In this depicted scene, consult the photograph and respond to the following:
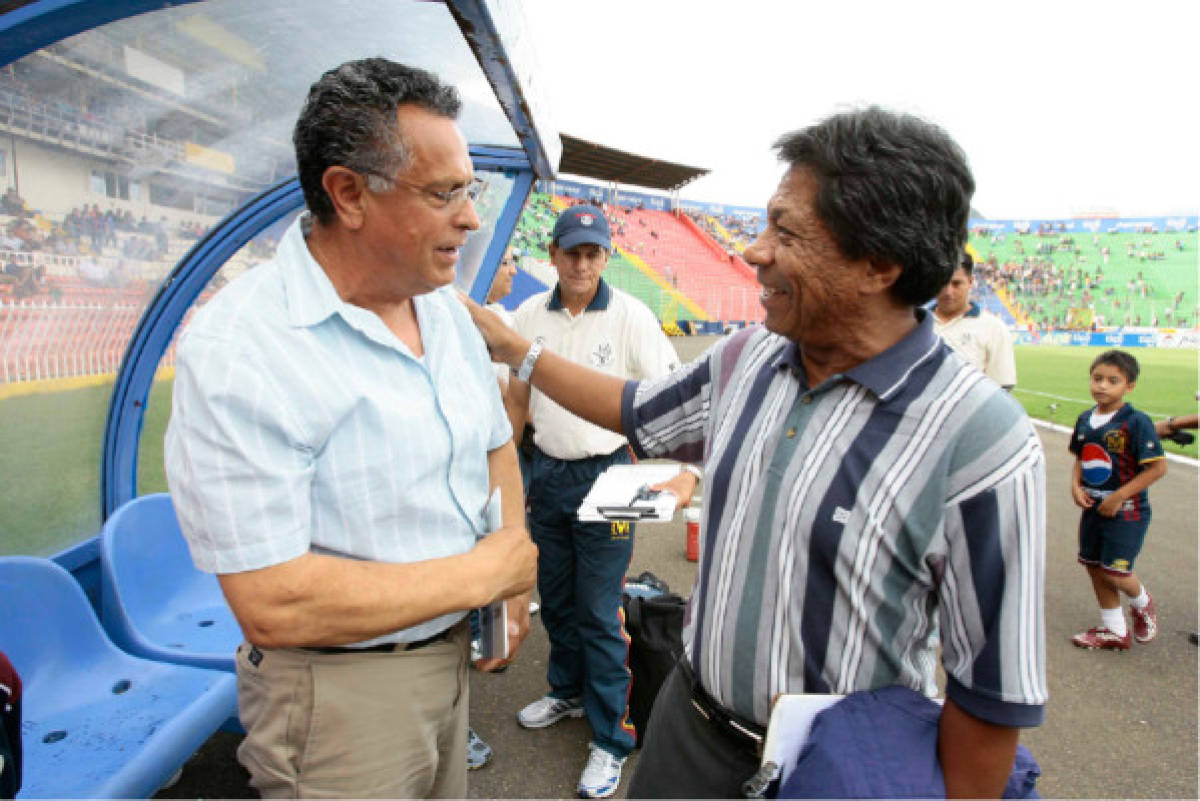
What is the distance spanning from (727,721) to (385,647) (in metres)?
0.82

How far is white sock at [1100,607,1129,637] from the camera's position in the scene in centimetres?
418

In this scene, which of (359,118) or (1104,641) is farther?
(1104,641)

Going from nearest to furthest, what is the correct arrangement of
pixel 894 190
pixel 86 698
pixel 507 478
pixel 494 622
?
pixel 894 190
pixel 494 622
pixel 507 478
pixel 86 698

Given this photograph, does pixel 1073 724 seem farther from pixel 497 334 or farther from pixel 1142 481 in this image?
pixel 497 334

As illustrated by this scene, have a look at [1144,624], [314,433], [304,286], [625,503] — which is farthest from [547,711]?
[1144,624]

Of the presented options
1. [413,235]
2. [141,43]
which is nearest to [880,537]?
[413,235]

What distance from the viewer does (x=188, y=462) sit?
3.87 ft

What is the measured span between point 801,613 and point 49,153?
301cm

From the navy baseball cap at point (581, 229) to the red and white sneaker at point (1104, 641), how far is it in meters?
3.96

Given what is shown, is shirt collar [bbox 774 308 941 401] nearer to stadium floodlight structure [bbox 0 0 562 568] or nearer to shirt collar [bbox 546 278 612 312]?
stadium floodlight structure [bbox 0 0 562 568]

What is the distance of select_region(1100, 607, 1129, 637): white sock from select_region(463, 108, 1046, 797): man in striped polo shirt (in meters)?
3.78

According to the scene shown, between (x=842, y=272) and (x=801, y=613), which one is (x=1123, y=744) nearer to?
(x=801, y=613)

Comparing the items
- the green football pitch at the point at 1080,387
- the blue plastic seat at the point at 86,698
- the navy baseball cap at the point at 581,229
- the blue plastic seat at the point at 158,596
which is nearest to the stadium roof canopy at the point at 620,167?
the green football pitch at the point at 1080,387

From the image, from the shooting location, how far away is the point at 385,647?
1.52m
